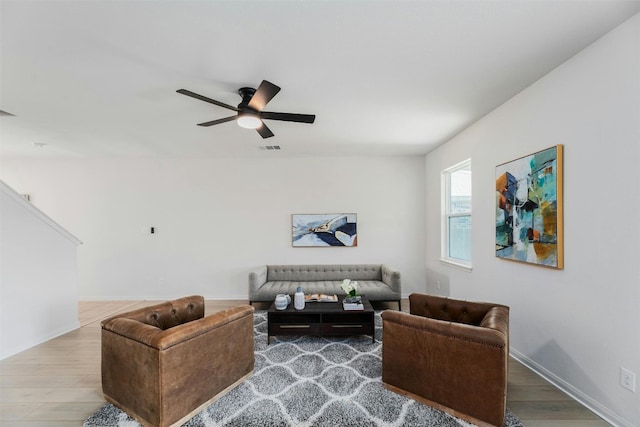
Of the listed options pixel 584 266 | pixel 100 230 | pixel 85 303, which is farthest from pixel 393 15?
pixel 85 303

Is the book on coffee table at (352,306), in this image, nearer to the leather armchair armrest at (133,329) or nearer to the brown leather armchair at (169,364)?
→ the brown leather armchair at (169,364)

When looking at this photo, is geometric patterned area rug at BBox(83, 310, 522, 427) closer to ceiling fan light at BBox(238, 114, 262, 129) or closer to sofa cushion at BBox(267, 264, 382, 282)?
sofa cushion at BBox(267, 264, 382, 282)

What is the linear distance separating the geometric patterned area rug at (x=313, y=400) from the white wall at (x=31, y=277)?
2000mm

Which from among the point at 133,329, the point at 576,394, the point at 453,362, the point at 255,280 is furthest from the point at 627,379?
the point at 255,280

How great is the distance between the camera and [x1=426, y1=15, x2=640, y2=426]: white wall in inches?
68.6

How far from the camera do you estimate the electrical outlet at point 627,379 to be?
1.71m

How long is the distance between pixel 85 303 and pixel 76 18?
4.88 m

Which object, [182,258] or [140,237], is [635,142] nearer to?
[182,258]

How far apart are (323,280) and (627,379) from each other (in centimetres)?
359

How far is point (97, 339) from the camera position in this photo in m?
3.28

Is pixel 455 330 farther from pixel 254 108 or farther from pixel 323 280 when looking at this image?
pixel 323 280

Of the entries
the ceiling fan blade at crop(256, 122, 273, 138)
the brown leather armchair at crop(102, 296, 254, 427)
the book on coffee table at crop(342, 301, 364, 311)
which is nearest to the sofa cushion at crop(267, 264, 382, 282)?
the book on coffee table at crop(342, 301, 364, 311)

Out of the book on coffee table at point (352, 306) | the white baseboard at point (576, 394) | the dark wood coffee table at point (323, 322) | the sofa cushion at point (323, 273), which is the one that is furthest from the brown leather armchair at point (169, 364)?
the white baseboard at point (576, 394)

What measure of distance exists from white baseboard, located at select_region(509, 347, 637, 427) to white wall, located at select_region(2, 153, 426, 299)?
246 cm
